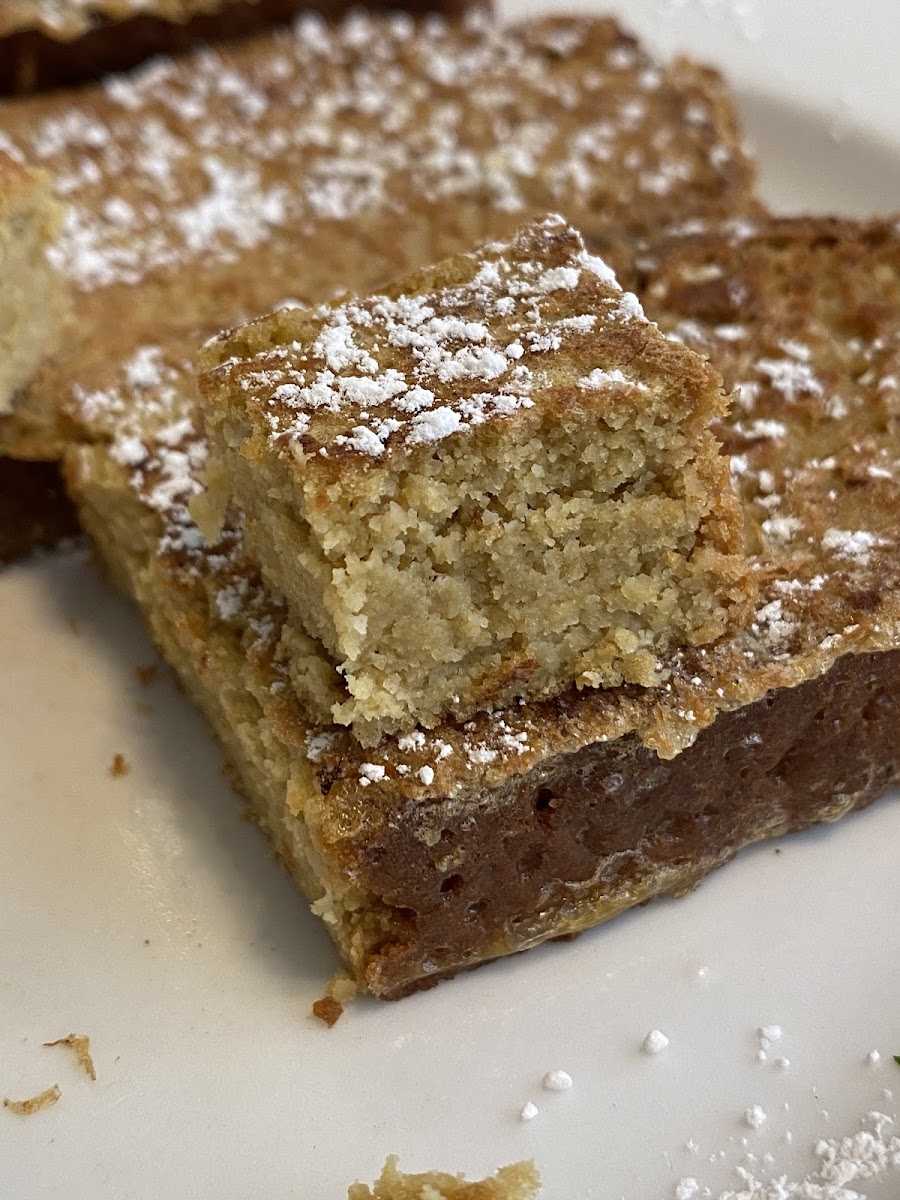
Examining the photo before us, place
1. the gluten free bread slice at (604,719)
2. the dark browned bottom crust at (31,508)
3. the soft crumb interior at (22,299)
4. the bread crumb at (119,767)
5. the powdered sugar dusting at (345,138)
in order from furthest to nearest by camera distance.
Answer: the powdered sugar dusting at (345,138) < the dark browned bottom crust at (31,508) < the soft crumb interior at (22,299) < the bread crumb at (119,767) < the gluten free bread slice at (604,719)

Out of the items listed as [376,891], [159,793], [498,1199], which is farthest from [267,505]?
[498,1199]

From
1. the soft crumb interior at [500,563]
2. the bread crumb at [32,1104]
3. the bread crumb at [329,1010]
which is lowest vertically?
the bread crumb at [32,1104]

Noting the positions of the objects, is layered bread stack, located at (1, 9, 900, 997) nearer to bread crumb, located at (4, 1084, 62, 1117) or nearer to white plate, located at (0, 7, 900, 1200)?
white plate, located at (0, 7, 900, 1200)

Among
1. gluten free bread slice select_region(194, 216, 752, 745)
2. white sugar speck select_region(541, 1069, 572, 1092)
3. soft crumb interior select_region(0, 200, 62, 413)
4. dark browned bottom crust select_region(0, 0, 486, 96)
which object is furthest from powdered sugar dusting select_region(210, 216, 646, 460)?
dark browned bottom crust select_region(0, 0, 486, 96)

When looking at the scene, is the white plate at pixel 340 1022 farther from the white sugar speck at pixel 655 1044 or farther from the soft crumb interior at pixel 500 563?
the soft crumb interior at pixel 500 563

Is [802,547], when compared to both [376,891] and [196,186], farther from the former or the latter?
[196,186]

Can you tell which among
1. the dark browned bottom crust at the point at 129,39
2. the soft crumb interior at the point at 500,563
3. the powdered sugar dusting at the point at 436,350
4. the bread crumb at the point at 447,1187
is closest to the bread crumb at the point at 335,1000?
the bread crumb at the point at 447,1187
